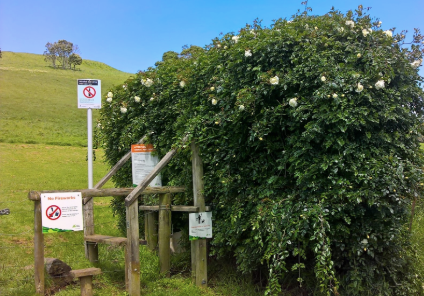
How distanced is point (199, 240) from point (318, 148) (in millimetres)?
2125

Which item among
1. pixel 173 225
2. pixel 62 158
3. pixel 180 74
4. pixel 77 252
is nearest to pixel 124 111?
pixel 180 74

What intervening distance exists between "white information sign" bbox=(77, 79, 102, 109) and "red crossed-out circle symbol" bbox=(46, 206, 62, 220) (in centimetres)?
206

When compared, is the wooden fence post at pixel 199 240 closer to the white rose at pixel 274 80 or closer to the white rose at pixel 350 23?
the white rose at pixel 274 80

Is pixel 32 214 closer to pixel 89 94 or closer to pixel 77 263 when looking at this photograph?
pixel 77 263

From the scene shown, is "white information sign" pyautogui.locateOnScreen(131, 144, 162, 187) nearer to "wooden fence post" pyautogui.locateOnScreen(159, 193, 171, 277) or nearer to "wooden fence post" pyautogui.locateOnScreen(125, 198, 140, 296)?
"wooden fence post" pyautogui.locateOnScreen(159, 193, 171, 277)

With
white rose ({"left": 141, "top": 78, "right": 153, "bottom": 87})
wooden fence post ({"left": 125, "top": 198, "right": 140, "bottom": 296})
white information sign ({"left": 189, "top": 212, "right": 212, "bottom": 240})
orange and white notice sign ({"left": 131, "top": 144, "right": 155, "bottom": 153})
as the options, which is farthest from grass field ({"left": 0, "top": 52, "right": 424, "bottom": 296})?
white rose ({"left": 141, "top": 78, "right": 153, "bottom": 87})

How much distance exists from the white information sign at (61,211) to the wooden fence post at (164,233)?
132 cm

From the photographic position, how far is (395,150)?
4.16m

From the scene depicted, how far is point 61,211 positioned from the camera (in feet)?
15.5

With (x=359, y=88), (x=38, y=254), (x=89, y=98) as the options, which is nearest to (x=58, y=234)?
(x=89, y=98)

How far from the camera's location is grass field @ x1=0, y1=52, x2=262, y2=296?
17.1 ft

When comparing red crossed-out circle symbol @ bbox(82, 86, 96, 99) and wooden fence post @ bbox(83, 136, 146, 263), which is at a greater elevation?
red crossed-out circle symbol @ bbox(82, 86, 96, 99)

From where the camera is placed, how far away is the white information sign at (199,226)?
5.21 m

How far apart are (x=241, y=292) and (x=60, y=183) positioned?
11271 mm
